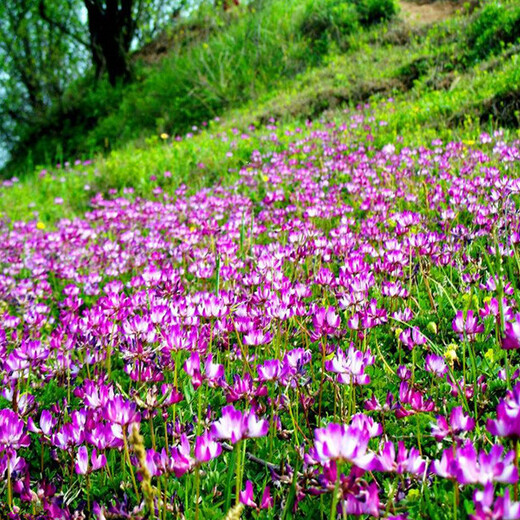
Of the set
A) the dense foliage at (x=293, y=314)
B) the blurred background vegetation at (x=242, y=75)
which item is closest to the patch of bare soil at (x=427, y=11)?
the blurred background vegetation at (x=242, y=75)

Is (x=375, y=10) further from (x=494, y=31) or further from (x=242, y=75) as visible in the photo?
(x=494, y=31)

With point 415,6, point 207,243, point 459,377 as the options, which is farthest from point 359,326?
point 415,6

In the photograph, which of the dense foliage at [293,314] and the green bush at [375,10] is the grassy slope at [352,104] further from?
the green bush at [375,10]

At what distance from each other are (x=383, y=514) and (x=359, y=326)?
40.9 inches

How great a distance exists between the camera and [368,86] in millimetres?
9656

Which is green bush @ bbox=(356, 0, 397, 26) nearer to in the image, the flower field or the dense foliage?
the dense foliage

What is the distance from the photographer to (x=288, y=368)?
1654 millimetres

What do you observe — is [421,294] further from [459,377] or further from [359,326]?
[459,377]

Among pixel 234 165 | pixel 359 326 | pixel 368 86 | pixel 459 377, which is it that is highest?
pixel 368 86

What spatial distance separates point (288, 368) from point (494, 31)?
985 centimetres

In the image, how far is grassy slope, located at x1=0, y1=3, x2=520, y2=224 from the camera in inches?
261

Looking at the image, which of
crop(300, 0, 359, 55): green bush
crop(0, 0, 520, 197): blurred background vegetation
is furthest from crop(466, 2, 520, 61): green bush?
crop(300, 0, 359, 55): green bush

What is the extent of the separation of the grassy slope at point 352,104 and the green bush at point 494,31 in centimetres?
9

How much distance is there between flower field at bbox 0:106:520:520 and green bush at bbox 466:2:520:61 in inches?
208
